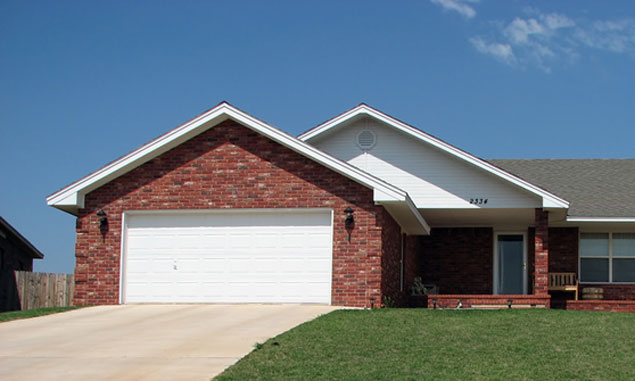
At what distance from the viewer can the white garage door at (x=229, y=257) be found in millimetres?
18938

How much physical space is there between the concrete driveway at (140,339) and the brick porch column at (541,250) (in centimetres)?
664

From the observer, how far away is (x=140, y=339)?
1416 cm

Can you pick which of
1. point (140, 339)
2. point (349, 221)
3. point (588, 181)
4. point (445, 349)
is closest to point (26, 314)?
point (140, 339)

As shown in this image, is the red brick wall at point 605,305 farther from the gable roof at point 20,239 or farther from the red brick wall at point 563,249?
the gable roof at point 20,239

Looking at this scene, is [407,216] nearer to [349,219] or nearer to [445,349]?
[349,219]

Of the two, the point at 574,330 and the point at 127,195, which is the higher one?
the point at 127,195

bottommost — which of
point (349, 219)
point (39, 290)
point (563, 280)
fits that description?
point (39, 290)

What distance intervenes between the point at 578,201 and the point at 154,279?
41.7 ft

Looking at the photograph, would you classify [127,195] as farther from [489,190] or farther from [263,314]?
[489,190]

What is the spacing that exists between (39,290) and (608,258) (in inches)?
668

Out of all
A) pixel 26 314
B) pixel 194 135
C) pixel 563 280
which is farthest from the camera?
pixel 563 280

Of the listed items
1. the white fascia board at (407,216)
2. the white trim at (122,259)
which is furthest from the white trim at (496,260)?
the white trim at (122,259)

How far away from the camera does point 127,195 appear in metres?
19.7

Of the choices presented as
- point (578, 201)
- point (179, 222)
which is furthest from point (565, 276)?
point (179, 222)
